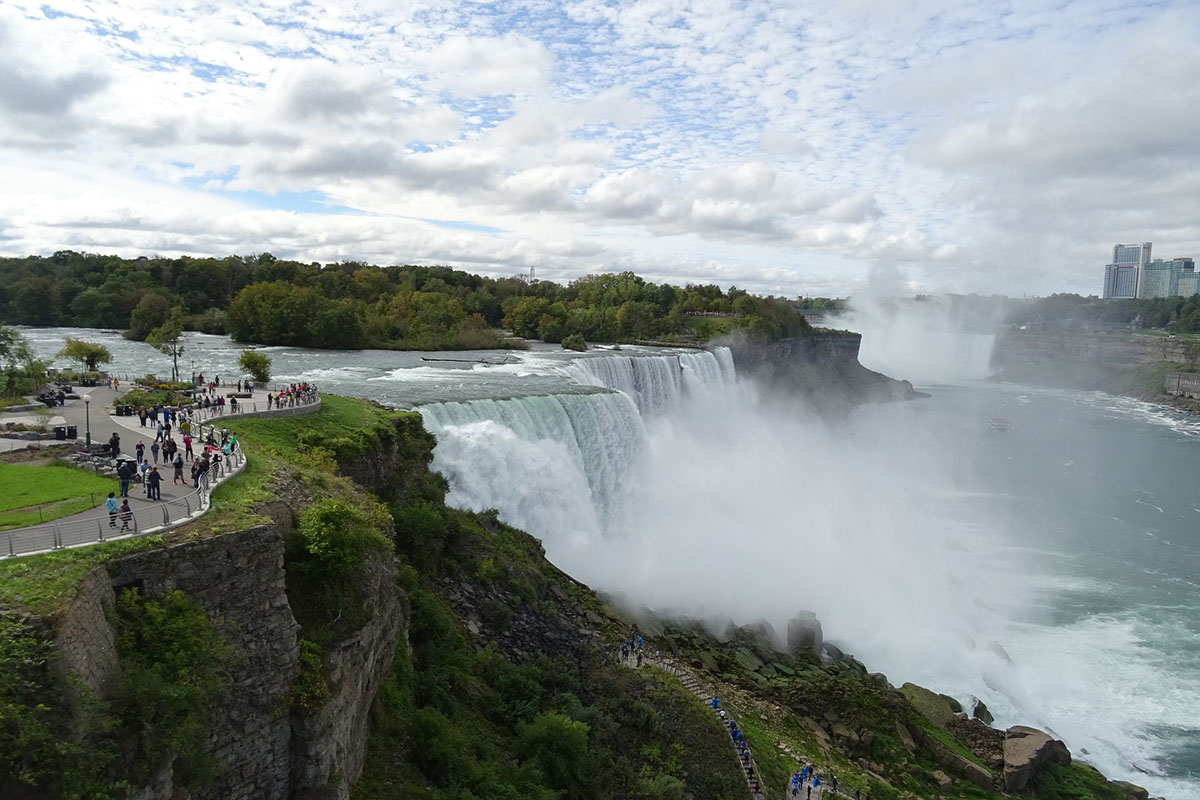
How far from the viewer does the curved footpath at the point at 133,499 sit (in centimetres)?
841

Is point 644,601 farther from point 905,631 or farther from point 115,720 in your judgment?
point 115,720

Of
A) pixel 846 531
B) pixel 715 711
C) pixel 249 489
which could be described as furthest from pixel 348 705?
pixel 846 531

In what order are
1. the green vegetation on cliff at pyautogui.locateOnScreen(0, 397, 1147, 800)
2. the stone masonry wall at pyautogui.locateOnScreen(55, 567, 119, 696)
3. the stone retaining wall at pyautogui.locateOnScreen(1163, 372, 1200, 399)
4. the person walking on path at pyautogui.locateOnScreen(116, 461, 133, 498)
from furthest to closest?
the stone retaining wall at pyautogui.locateOnScreen(1163, 372, 1200, 399)
the person walking on path at pyautogui.locateOnScreen(116, 461, 133, 498)
the green vegetation on cliff at pyautogui.locateOnScreen(0, 397, 1147, 800)
the stone masonry wall at pyautogui.locateOnScreen(55, 567, 119, 696)

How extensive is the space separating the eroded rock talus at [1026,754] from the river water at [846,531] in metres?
1.70

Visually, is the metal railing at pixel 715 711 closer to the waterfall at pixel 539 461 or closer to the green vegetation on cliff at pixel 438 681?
the green vegetation on cliff at pixel 438 681

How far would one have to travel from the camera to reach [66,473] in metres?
11.9

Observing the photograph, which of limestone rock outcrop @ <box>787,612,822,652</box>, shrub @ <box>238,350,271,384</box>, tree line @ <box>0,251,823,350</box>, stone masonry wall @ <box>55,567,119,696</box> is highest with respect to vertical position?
tree line @ <box>0,251,823,350</box>

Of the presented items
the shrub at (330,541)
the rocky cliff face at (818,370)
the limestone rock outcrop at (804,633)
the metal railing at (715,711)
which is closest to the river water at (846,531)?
the limestone rock outcrop at (804,633)

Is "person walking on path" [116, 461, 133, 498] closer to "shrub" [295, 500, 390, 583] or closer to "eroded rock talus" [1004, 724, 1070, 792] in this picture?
"shrub" [295, 500, 390, 583]

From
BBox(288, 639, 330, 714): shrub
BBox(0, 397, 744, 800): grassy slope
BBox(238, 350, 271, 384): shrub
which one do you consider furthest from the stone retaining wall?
BBox(288, 639, 330, 714): shrub

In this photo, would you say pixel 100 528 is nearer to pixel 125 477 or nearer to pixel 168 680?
pixel 168 680

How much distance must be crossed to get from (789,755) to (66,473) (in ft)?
45.5

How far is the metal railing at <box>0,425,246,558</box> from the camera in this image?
326 inches

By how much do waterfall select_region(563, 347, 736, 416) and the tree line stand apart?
16699 mm
